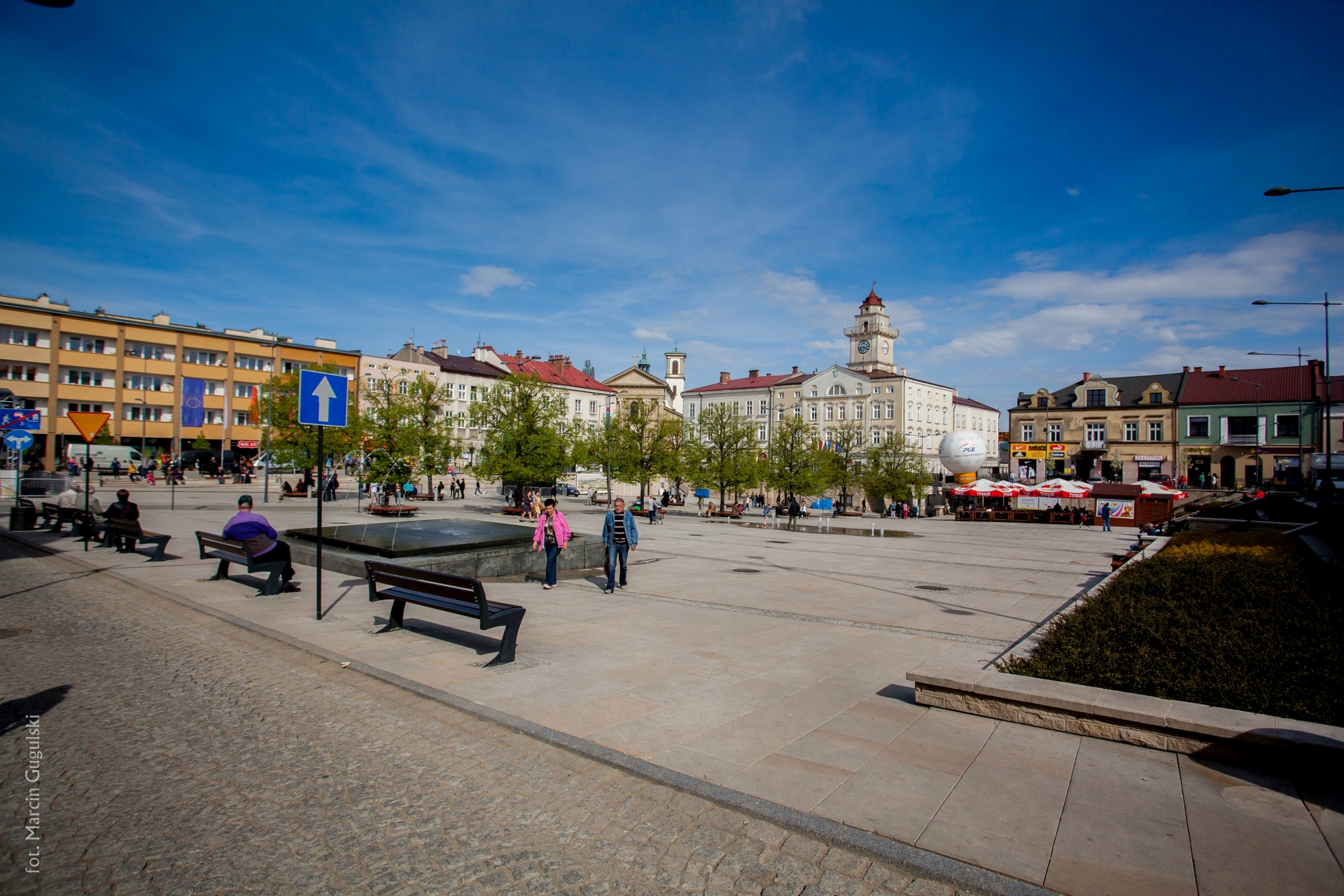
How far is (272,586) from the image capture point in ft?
38.8

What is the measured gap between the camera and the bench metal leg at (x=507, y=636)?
784 centimetres

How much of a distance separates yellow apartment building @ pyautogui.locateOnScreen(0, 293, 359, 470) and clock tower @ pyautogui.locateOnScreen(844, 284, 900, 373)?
61.1 m

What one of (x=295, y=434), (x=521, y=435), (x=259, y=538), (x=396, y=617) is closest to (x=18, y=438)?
(x=259, y=538)

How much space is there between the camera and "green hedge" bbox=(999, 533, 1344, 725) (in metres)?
5.82

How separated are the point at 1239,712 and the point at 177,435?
76625 millimetres

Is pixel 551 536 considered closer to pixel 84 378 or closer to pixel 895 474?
pixel 895 474

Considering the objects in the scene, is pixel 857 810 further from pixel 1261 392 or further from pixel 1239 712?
pixel 1261 392

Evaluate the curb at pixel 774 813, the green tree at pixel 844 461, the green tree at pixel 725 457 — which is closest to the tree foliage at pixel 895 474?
the green tree at pixel 844 461

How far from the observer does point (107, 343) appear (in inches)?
2416

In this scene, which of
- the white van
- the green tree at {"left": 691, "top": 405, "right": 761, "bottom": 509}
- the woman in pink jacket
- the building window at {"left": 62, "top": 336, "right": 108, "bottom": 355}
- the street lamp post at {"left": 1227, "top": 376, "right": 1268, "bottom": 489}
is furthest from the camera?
the street lamp post at {"left": 1227, "top": 376, "right": 1268, "bottom": 489}

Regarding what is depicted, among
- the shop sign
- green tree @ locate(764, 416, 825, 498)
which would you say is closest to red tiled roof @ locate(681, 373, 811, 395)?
the shop sign

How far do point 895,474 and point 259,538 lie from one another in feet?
157

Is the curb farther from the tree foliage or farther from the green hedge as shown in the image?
the tree foliage

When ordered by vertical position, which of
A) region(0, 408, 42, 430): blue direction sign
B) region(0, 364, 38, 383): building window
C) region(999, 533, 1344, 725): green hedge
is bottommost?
region(999, 533, 1344, 725): green hedge
